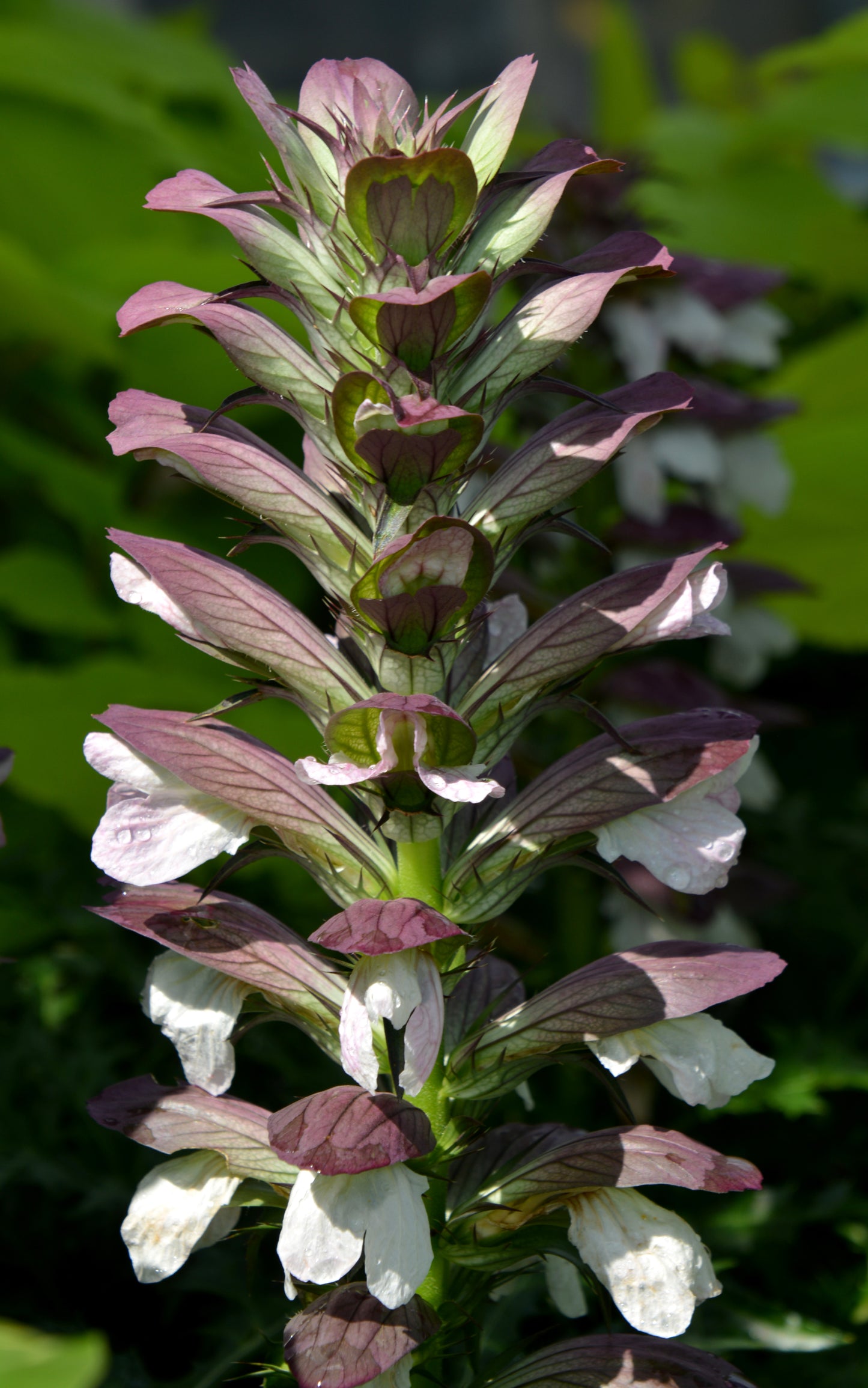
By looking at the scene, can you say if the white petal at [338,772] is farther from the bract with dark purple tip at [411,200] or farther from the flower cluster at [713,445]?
the flower cluster at [713,445]

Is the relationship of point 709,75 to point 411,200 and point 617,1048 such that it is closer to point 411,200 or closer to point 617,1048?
point 411,200

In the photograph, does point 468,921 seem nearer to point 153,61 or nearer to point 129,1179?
point 129,1179

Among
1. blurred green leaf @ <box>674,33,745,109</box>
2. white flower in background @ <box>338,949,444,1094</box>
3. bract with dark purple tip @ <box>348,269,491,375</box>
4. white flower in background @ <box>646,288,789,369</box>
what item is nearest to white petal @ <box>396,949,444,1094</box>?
white flower in background @ <box>338,949,444,1094</box>

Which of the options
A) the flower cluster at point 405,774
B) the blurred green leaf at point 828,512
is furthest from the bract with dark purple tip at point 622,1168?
the blurred green leaf at point 828,512

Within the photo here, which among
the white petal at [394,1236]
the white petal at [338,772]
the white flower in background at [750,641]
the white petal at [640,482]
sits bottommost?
the white flower in background at [750,641]

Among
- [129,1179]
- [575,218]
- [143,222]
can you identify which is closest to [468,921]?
[129,1179]

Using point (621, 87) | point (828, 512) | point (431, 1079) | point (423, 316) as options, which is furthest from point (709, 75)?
point (431, 1079)
